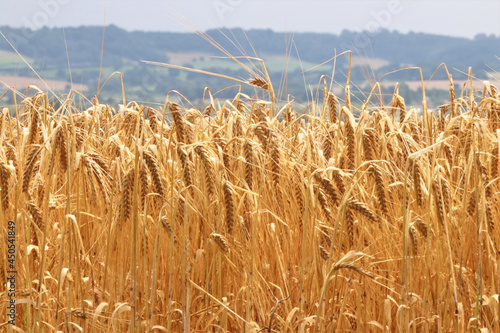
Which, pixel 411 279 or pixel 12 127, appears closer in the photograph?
pixel 411 279

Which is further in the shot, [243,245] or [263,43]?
[263,43]

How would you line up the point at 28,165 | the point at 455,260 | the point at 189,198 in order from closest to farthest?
the point at 28,165, the point at 189,198, the point at 455,260

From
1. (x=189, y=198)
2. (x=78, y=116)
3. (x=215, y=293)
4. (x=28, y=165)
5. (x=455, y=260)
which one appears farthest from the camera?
(x=78, y=116)

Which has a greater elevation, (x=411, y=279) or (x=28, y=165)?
(x=28, y=165)

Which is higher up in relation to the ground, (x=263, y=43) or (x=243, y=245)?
(x=263, y=43)

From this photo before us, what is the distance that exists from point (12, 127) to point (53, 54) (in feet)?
417

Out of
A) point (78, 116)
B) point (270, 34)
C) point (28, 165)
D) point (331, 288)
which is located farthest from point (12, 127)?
point (270, 34)

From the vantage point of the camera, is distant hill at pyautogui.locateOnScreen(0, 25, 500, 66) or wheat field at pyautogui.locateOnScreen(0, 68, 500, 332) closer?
wheat field at pyautogui.locateOnScreen(0, 68, 500, 332)

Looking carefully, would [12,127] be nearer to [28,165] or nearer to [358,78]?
[28,165]

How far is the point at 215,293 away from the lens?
178cm

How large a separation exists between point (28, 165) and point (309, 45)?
124182 millimetres

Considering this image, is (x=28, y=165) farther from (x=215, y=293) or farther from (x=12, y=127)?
(x=12, y=127)

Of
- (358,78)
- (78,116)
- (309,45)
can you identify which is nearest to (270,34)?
(309,45)

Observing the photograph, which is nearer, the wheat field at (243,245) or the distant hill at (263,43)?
the wheat field at (243,245)
